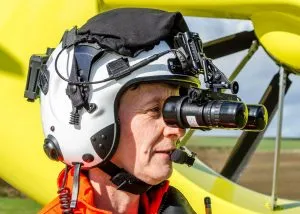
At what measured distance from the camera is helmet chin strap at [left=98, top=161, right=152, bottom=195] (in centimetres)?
190

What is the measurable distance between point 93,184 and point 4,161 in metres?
1.77

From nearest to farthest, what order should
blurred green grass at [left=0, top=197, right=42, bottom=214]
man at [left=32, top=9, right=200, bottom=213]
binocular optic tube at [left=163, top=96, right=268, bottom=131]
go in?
binocular optic tube at [left=163, top=96, right=268, bottom=131] → man at [left=32, top=9, right=200, bottom=213] → blurred green grass at [left=0, top=197, right=42, bottom=214]

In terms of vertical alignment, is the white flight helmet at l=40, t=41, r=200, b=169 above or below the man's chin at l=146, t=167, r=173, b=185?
above

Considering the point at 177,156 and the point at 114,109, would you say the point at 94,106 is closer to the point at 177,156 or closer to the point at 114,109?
the point at 114,109

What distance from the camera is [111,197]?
1945mm

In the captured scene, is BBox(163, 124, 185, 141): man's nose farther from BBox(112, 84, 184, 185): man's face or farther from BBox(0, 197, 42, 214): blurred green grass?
BBox(0, 197, 42, 214): blurred green grass

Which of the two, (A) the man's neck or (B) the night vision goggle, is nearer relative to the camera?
(B) the night vision goggle

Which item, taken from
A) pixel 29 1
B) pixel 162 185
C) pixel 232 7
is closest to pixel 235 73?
pixel 232 7

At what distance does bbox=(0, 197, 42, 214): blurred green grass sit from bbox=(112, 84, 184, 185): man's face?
4483 millimetres

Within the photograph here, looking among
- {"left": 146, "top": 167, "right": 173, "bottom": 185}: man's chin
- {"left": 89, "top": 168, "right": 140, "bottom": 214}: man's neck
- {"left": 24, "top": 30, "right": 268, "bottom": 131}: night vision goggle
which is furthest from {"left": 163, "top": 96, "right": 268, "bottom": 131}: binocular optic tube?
{"left": 89, "top": 168, "right": 140, "bottom": 214}: man's neck

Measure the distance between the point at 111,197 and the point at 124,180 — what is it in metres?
0.07

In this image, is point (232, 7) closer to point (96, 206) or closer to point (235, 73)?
point (235, 73)

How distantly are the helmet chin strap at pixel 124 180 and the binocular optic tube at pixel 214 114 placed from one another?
167 mm

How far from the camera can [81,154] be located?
194 cm
